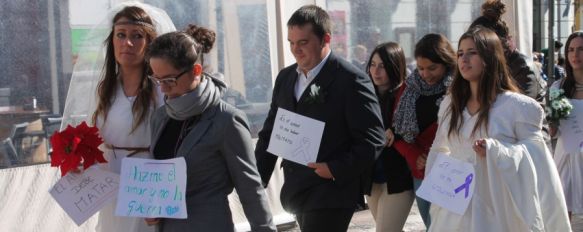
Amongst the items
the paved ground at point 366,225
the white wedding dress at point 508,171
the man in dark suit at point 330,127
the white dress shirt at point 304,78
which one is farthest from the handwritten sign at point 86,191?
the paved ground at point 366,225

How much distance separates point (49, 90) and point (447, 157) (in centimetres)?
338

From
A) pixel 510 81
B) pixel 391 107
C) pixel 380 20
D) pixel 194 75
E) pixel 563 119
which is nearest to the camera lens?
pixel 194 75

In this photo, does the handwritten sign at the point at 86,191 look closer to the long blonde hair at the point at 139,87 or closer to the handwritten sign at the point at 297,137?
the long blonde hair at the point at 139,87

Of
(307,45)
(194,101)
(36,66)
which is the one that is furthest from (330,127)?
(36,66)

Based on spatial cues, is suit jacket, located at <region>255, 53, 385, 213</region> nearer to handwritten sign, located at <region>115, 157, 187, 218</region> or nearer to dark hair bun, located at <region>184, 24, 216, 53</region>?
dark hair bun, located at <region>184, 24, 216, 53</region>

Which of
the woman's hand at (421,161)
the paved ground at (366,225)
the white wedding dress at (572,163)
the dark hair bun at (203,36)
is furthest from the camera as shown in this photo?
the paved ground at (366,225)

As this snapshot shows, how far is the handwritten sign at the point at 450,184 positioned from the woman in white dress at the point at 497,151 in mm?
56

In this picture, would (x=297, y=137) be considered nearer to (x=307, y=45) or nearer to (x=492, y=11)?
(x=307, y=45)

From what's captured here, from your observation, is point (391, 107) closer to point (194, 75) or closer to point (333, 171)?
point (333, 171)

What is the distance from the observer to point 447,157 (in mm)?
4586

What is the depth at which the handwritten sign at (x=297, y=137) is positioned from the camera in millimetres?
4395

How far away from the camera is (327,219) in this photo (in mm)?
4523

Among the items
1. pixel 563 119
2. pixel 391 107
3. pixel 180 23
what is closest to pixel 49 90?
pixel 180 23

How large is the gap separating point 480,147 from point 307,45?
3.29 ft
